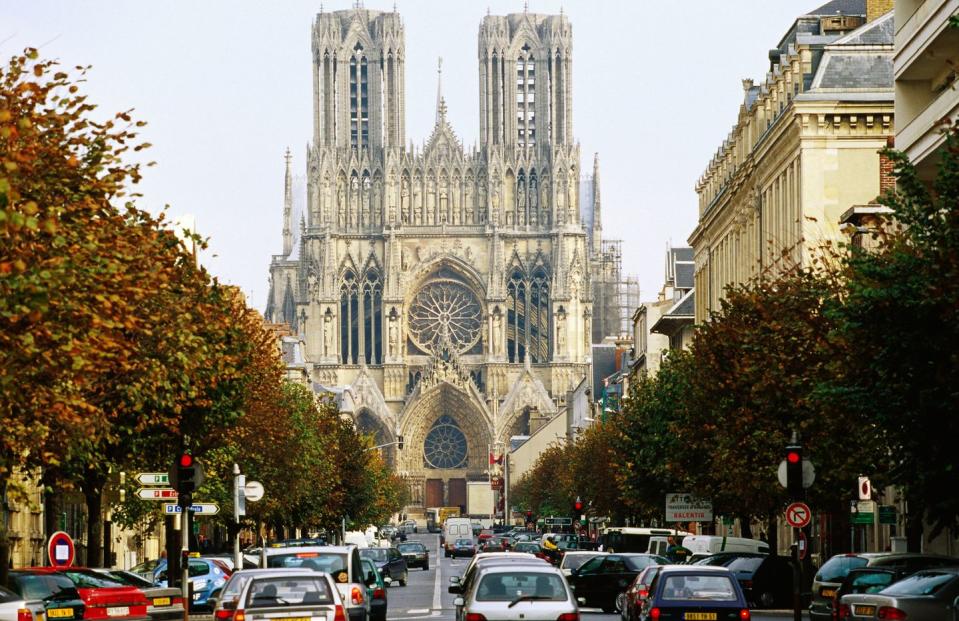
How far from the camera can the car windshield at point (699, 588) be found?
24.5 meters

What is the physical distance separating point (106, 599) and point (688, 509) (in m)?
27.5

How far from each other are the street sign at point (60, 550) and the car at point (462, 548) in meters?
61.4

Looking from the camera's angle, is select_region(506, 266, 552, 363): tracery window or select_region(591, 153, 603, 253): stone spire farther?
select_region(591, 153, 603, 253): stone spire

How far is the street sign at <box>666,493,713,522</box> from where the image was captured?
5161 cm

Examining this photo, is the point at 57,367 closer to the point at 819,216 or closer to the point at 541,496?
the point at 819,216

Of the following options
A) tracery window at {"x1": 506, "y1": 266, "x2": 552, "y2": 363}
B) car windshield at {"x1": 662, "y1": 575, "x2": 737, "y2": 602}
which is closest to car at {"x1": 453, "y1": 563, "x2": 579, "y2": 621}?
car windshield at {"x1": 662, "y1": 575, "x2": 737, "y2": 602}

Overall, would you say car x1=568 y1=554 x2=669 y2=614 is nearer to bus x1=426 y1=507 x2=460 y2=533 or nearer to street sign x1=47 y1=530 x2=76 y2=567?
street sign x1=47 y1=530 x2=76 y2=567

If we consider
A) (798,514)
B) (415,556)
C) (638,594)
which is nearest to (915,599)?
(798,514)

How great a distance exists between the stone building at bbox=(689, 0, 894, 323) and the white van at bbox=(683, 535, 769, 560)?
7.07m

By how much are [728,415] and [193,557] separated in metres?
11.8

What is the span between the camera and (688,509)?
52469 millimetres

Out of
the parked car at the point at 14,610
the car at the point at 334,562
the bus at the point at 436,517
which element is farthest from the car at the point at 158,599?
the bus at the point at 436,517

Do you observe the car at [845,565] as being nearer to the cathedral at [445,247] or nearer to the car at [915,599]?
the car at [915,599]

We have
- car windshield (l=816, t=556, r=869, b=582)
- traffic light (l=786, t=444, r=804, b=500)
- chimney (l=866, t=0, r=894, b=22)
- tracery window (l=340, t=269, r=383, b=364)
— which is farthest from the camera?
tracery window (l=340, t=269, r=383, b=364)
